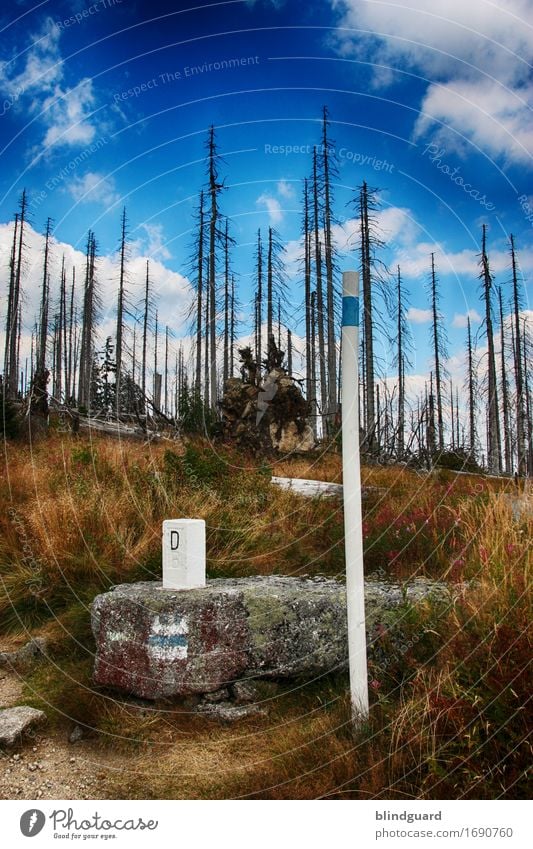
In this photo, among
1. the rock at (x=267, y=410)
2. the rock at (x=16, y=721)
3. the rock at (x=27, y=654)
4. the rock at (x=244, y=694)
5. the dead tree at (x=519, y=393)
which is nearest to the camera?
the rock at (x=16, y=721)

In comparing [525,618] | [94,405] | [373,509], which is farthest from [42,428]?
[525,618]

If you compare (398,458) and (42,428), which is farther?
(42,428)

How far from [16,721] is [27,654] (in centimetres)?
126

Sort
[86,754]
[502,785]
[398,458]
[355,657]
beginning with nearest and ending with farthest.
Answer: [502,785] < [355,657] < [86,754] < [398,458]

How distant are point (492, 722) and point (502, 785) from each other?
273mm

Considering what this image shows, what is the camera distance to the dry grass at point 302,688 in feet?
10.3

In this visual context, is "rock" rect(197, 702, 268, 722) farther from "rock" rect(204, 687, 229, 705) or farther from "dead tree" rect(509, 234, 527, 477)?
"dead tree" rect(509, 234, 527, 477)

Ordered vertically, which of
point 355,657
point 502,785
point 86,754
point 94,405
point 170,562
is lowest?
point 86,754

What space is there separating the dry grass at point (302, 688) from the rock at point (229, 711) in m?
0.09

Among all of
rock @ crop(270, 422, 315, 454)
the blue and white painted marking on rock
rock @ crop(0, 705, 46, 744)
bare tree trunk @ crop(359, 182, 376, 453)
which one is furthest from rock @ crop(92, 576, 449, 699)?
rock @ crop(270, 422, 315, 454)

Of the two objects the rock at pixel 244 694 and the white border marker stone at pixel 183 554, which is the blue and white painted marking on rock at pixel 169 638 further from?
the rock at pixel 244 694

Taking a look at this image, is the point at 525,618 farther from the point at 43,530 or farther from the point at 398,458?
the point at 398,458

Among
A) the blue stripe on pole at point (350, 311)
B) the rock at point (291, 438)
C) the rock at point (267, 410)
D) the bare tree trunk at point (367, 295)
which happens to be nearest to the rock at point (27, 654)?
the blue stripe on pole at point (350, 311)

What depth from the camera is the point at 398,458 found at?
36.4 feet
